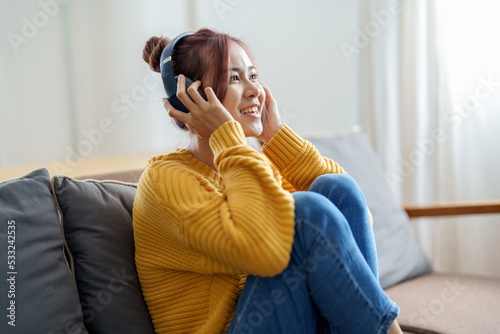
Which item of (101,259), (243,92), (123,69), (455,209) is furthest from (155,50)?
(455,209)

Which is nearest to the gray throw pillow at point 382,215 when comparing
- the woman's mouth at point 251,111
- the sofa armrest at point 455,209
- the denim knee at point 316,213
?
the sofa armrest at point 455,209

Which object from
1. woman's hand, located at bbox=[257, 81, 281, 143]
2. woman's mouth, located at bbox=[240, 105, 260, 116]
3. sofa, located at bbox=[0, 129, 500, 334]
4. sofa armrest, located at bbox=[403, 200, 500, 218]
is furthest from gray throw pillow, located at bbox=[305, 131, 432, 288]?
woman's mouth, located at bbox=[240, 105, 260, 116]

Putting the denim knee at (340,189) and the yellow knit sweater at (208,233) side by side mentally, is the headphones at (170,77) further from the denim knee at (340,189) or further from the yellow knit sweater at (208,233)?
the denim knee at (340,189)

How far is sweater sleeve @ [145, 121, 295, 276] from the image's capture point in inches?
36.9

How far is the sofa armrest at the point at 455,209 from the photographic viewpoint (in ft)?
5.94

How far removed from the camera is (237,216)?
0.97 metres

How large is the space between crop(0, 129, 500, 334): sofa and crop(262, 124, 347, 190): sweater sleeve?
0.38 meters

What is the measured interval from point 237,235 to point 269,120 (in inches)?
21.3

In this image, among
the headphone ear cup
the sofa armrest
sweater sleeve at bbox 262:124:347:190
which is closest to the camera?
the headphone ear cup

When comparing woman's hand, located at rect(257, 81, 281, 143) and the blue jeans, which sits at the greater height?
woman's hand, located at rect(257, 81, 281, 143)

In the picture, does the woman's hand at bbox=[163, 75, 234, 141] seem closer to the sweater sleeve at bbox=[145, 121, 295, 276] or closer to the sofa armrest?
the sweater sleeve at bbox=[145, 121, 295, 276]

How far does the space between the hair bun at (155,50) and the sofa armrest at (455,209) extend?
1149 mm

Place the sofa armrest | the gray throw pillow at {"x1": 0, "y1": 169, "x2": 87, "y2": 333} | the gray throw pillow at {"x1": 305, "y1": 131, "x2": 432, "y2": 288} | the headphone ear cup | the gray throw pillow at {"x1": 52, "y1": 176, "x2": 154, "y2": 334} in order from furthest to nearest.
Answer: the sofa armrest, the gray throw pillow at {"x1": 305, "y1": 131, "x2": 432, "y2": 288}, the headphone ear cup, the gray throw pillow at {"x1": 52, "y1": 176, "x2": 154, "y2": 334}, the gray throw pillow at {"x1": 0, "y1": 169, "x2": 87, "y2": 333}

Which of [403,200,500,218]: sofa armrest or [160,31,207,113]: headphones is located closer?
[160,31,207,113]: headphones
